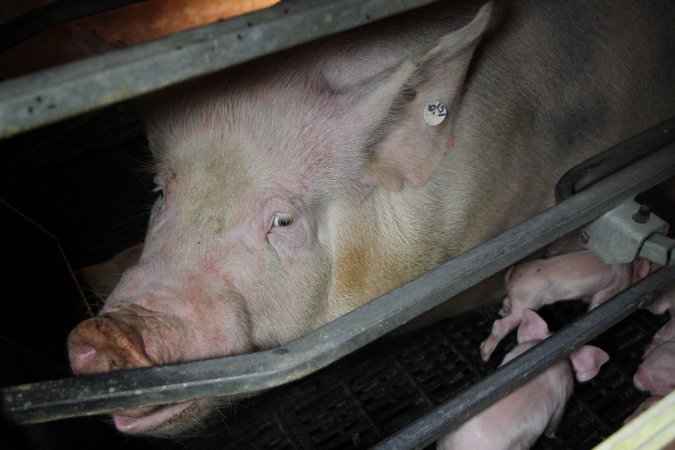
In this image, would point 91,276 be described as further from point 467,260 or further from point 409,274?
point 467,260

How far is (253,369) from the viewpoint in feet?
3.80

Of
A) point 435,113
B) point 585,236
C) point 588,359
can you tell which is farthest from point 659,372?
point 435,113

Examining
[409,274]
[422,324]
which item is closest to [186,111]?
[409,274]

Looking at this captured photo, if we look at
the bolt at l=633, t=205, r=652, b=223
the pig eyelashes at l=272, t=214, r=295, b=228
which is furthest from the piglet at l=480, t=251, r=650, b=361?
the pig eyelashes at l=272, t=214, r=295, b=228

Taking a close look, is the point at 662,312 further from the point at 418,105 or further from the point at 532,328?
the point at 418,105

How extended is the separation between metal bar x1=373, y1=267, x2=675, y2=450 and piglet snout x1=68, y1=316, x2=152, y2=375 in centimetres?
69

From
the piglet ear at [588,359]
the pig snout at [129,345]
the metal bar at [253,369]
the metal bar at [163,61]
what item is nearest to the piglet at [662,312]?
the piglet ear at [588,359]

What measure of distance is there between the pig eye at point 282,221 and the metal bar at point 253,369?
2.22 ft

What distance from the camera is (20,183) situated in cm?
379

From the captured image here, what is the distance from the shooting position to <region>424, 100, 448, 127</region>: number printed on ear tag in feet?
6.42

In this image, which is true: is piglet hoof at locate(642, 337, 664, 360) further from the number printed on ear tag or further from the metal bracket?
the number printed on ear tag

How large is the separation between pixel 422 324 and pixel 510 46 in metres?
1.41

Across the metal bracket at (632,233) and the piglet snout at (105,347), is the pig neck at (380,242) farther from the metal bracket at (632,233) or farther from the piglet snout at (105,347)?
the piglet snout at (105,347)

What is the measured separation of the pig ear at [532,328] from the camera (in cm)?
263
